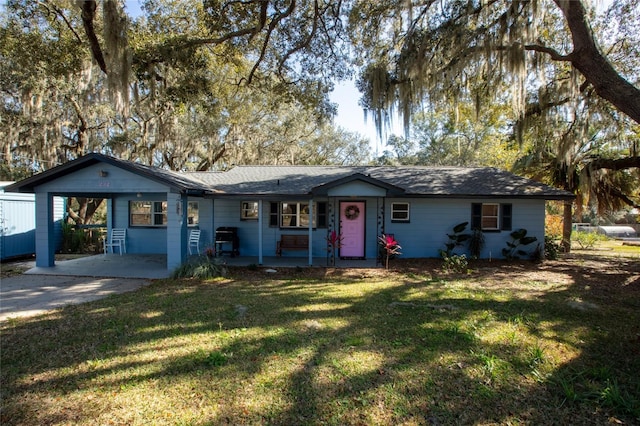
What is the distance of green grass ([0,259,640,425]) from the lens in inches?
116

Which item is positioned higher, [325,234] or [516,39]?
[516,39]

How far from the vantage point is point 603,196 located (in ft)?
42.4

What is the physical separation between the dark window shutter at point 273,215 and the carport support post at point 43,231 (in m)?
6.15

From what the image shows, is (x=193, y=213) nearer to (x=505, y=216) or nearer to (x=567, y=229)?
(x=505, y=216)

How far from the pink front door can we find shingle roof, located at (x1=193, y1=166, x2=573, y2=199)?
1.07 m

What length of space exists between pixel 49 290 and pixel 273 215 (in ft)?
21.0

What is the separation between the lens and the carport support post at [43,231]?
30.2ft

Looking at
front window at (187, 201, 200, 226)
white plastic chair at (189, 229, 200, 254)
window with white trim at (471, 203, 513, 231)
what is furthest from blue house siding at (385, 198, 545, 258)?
front window at (187, 201, 200, 226)

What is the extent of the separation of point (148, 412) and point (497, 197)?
1116 centimetres

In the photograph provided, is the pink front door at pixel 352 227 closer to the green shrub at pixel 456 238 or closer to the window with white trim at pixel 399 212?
the window with white trim at pixel 399 212

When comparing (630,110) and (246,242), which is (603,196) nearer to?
(630,110)

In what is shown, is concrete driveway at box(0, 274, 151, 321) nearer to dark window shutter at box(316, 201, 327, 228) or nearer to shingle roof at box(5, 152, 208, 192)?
shingle roof at box(5, 152, 208, 192)

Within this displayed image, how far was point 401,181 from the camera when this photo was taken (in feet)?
40.6

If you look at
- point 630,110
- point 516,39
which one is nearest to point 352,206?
point 516,39
